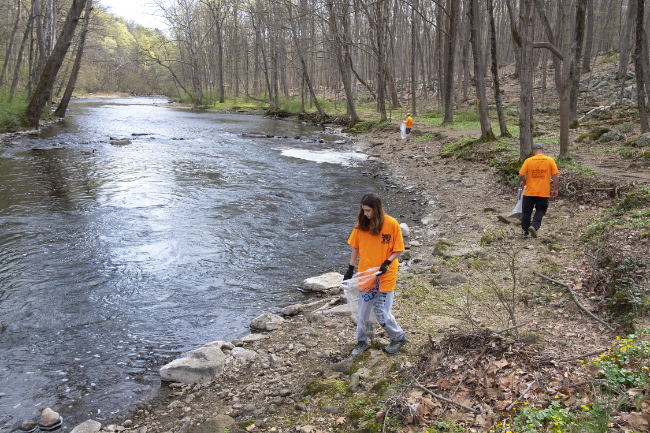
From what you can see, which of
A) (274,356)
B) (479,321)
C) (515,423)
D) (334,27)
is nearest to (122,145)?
(334,27)

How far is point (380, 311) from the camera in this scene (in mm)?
4695

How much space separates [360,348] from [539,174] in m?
5.02

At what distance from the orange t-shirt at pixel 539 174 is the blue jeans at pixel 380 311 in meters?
4.60

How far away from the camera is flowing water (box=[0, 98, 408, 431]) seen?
17.3 feet

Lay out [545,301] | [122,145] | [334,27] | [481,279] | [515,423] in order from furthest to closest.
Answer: [334,27], [122,145], [481,279], [545,301], [515,423]

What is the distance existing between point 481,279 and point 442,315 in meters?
1.43

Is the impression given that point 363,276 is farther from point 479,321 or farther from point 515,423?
point 515,423

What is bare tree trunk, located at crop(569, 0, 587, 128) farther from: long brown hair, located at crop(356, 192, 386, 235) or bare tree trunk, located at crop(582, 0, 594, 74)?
bare tree trunk, located at crop(582, 0, 594, 74)

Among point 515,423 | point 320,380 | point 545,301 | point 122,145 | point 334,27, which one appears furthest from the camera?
point 334,27

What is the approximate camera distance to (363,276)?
4.67 metres

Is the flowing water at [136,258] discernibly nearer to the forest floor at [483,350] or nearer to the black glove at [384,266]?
the forest floor at [483,350]

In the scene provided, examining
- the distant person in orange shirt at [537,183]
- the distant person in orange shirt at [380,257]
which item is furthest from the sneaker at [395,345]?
the distant person in orange shirt at [537,183]

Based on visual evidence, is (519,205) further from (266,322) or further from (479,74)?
(479,74)

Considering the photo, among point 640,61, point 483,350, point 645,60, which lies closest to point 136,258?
point 483,350
